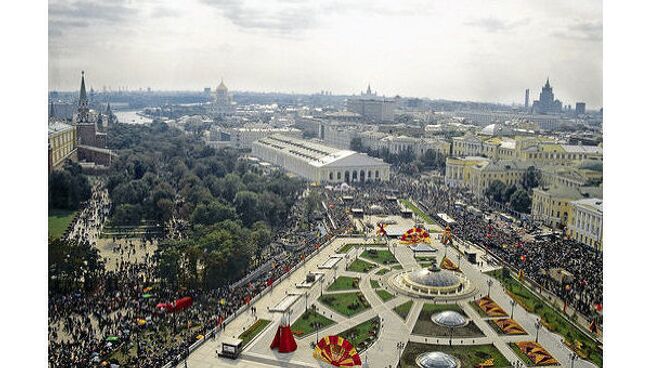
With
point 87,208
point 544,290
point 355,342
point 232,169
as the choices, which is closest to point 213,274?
point 355,342

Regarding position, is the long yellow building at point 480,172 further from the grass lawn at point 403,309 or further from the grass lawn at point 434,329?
the grass lawn at point 434,329

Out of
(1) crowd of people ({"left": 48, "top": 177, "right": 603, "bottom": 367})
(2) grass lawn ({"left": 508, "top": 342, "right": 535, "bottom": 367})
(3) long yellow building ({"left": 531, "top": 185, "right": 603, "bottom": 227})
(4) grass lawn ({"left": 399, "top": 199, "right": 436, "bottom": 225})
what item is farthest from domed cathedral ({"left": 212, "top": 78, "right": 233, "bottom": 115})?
(2) grass lawn ({"left": 508, "top": 342, "right": 535, "bottom": 367})

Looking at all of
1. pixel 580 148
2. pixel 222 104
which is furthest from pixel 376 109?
pixel 580 148

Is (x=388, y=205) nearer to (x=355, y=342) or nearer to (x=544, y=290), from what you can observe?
(x=544, y=290)

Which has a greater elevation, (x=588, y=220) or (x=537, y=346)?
(x=588, y=220)

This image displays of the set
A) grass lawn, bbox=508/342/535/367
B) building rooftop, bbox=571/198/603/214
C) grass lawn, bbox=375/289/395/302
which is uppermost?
building rooftop, bbox=571/198/603/214

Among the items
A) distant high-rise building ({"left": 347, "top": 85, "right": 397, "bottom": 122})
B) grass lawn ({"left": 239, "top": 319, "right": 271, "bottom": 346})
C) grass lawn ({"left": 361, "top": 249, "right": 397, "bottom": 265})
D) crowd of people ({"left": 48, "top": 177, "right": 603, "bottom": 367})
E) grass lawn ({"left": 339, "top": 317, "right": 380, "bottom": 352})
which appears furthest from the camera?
distant high-rise building ({"left": 347, "top": 85, "right": 397, "bottom": 122})

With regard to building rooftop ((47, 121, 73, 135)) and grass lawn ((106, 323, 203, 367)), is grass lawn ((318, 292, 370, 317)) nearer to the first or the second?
grass lawn ((106, 323, 203, 367))
